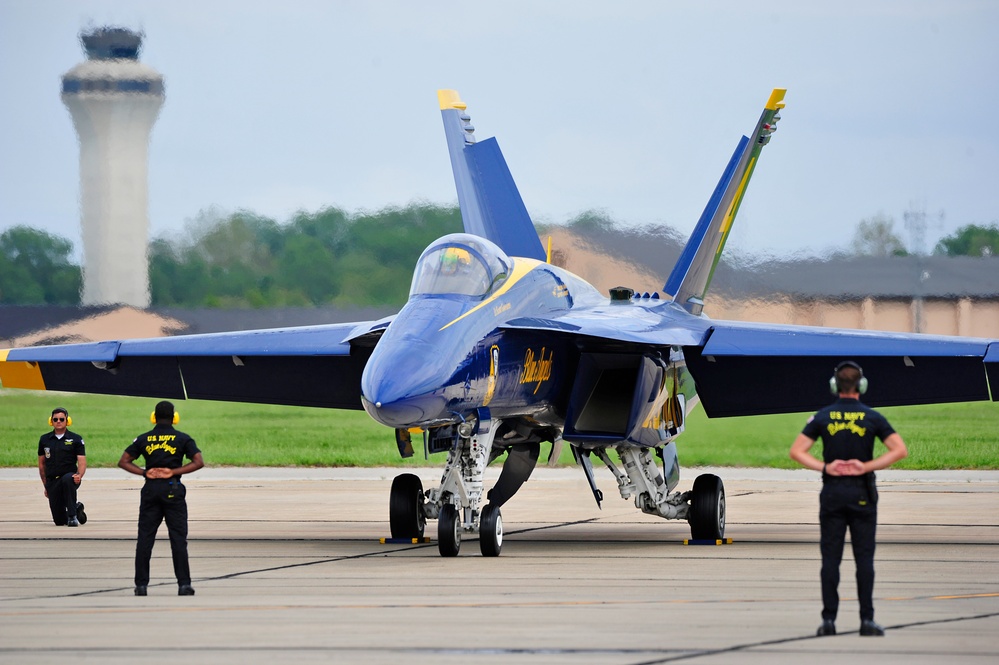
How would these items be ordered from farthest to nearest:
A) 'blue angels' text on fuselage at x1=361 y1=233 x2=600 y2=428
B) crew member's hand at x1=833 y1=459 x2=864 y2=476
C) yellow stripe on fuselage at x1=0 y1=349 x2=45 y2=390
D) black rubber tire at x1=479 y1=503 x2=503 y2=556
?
yellow stripe on fuselage at x1=0 y1=349 x2=45 y2=390 < black rubber tire at x1=479 y1=503 x2=503 y2=556 < 'blue angels' text on fuselage at x1=361 y1=233 x2=600 y2=428 < crew member's hand at x1=833 y1=459 x2=864 y2=476

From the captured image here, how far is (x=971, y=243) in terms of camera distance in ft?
86.7

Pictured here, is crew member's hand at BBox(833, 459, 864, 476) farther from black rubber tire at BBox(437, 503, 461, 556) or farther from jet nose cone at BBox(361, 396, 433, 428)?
black rubber tire at BBox(437, 503, 461, 556)

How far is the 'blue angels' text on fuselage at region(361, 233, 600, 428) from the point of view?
1184 centimetres

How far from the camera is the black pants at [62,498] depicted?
1748 centimetres

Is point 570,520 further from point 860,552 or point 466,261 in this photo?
point 860,552

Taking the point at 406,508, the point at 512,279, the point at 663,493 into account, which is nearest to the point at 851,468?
the point at 512,279

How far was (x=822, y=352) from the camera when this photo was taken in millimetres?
14797

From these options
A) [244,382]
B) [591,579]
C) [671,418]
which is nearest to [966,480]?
[671,418]

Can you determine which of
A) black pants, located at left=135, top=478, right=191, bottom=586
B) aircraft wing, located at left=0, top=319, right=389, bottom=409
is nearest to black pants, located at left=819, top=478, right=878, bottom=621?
black pants, located at left=135, top=478, right=191, bottom=586

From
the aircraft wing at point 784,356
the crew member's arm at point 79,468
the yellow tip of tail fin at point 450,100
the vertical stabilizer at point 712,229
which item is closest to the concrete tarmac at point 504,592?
the crew member's arm at point 79,468

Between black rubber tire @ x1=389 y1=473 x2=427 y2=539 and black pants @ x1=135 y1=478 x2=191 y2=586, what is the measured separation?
4.54 meters

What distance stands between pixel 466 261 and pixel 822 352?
3846 mm

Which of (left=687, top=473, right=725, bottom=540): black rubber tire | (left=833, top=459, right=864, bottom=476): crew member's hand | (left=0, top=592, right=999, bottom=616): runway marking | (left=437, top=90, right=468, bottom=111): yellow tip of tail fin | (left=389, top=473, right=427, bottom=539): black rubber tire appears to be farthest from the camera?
(left=437, top=90, right=468, bottom=111): yellow tip of tail fin

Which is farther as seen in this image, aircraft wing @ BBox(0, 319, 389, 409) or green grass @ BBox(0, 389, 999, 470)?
green grass @ BBox(0, 389, 999, 470)
